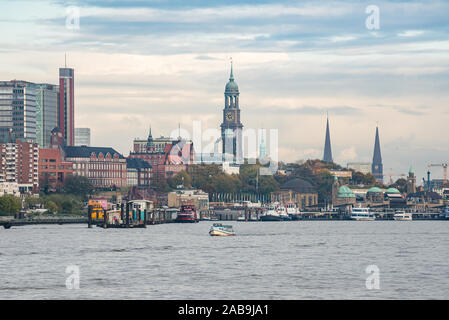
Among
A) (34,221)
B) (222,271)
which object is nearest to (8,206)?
(34,221)

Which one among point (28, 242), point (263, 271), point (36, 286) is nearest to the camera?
point (36, 286)

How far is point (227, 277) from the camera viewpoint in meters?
63.5

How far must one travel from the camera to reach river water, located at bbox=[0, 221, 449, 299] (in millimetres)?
55156

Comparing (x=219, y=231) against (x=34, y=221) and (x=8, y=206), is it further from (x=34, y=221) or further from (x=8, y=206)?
(x=8, y=206)

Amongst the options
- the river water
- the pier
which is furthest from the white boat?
the pier

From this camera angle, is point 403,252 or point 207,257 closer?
point 207,257

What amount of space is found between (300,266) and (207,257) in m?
11.4

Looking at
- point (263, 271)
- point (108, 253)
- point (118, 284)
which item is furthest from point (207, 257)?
point (118, 284)

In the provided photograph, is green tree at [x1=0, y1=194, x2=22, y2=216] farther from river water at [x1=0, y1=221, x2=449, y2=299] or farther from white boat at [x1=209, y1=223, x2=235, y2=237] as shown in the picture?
river water at [x1=0, y1=221, x2=449, y2=299]

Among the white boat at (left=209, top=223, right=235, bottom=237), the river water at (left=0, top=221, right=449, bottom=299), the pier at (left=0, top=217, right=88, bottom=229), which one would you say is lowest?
the river water at (left=0, top=221, right=449, bottom=299)

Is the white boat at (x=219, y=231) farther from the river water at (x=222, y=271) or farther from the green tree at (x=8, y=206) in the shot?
the green tree at (x=8, y=206)

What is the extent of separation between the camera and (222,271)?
68125 mm
